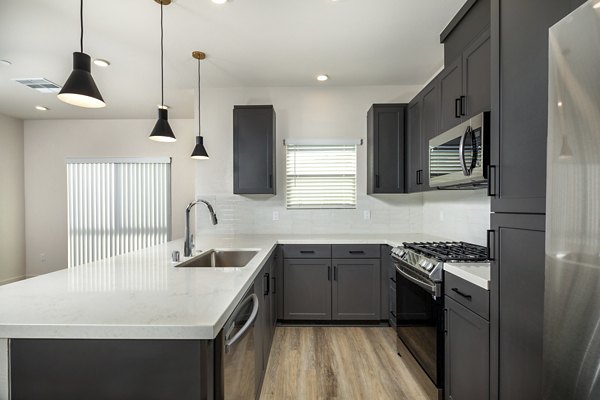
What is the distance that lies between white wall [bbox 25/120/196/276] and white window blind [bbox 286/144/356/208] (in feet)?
7.17

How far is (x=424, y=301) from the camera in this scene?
2043 mm

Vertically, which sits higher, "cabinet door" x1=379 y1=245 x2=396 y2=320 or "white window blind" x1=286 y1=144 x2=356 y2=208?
"white window blind" x1=286 y1=144 x2=356 y2=208

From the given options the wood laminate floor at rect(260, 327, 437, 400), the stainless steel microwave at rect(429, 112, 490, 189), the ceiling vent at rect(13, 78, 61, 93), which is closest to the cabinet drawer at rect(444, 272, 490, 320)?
the stainless steel microwave at rect(429, 112, 490, 189)

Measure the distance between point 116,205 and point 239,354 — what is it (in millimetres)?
4830

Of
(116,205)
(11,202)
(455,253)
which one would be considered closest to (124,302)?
(455,253)

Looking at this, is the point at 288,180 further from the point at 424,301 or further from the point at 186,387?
the point at 186,387

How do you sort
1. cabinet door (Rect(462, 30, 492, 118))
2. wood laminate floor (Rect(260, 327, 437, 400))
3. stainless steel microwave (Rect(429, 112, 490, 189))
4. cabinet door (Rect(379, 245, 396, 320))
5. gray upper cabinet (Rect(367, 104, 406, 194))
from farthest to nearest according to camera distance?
gray upper cabinet (Rect(367, 104, 406, 194))
cabinet door (Rect(379, 245, 396, 320))
wood laminate floor (Rect(260, 327, 437, 400))
cabinet door (Rect(462, 30, 492, 118))
stainless steel microwave (Rect(429, 112, 490, 189))

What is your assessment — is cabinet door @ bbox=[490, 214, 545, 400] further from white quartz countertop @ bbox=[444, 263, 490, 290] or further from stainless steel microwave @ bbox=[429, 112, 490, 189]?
stainless steel microwave @ bbox=[429, 112, 490, 189]

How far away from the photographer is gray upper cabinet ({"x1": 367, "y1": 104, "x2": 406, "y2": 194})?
333 centimetres

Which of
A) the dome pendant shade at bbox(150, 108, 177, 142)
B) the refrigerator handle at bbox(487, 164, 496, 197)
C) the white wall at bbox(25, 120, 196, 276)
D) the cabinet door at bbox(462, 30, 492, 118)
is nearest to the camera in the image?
the refrigerator handle at bbox(487, 164, 496, 197)

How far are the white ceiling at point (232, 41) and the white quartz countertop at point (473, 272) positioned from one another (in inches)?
72.2

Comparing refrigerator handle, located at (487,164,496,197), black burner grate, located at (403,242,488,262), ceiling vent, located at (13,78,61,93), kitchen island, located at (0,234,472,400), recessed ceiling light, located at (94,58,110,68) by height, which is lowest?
kitchen island, located at (0,234,472,400)

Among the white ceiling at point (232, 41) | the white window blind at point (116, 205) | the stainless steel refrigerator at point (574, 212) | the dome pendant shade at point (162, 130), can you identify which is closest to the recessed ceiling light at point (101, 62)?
the white ceiling at point (232, 41)

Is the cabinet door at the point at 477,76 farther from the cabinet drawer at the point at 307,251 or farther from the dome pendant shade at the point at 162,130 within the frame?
the dome pendant shade at the point at 162,130
